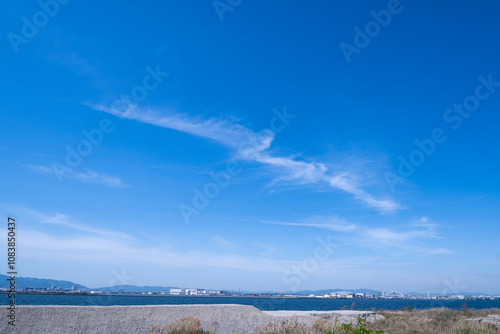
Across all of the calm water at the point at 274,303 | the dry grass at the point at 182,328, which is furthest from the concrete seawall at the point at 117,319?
the calm water at the point at 274,303

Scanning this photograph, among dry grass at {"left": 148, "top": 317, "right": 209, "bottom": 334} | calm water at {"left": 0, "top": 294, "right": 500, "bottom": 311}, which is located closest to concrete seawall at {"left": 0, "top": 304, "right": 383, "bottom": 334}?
dry grass at {"left": 148, "top": 317, "right": 209, "bottom": 334}

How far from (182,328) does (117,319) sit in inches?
132

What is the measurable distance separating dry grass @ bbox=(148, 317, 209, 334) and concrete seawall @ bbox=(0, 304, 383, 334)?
98 centimetres

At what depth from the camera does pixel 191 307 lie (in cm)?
1706

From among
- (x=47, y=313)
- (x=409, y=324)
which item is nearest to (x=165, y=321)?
(x=47, y=313)

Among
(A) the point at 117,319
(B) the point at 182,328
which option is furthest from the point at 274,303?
(B) the point at 182,328

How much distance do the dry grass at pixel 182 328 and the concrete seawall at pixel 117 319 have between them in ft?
3.21

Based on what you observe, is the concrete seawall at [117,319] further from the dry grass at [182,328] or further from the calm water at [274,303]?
the calm water at [274,303]

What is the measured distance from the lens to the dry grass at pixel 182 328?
12873 millimetres

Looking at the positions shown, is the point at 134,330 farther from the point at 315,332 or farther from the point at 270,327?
the point at 315,332

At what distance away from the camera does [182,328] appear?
520 inches

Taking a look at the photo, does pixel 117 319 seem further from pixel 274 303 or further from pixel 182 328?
pixel 274 303

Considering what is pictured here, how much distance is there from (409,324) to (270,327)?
11607 millimetres

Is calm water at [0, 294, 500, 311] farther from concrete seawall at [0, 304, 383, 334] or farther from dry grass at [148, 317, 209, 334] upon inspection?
dry grass at [148, 317, 209, 334]
